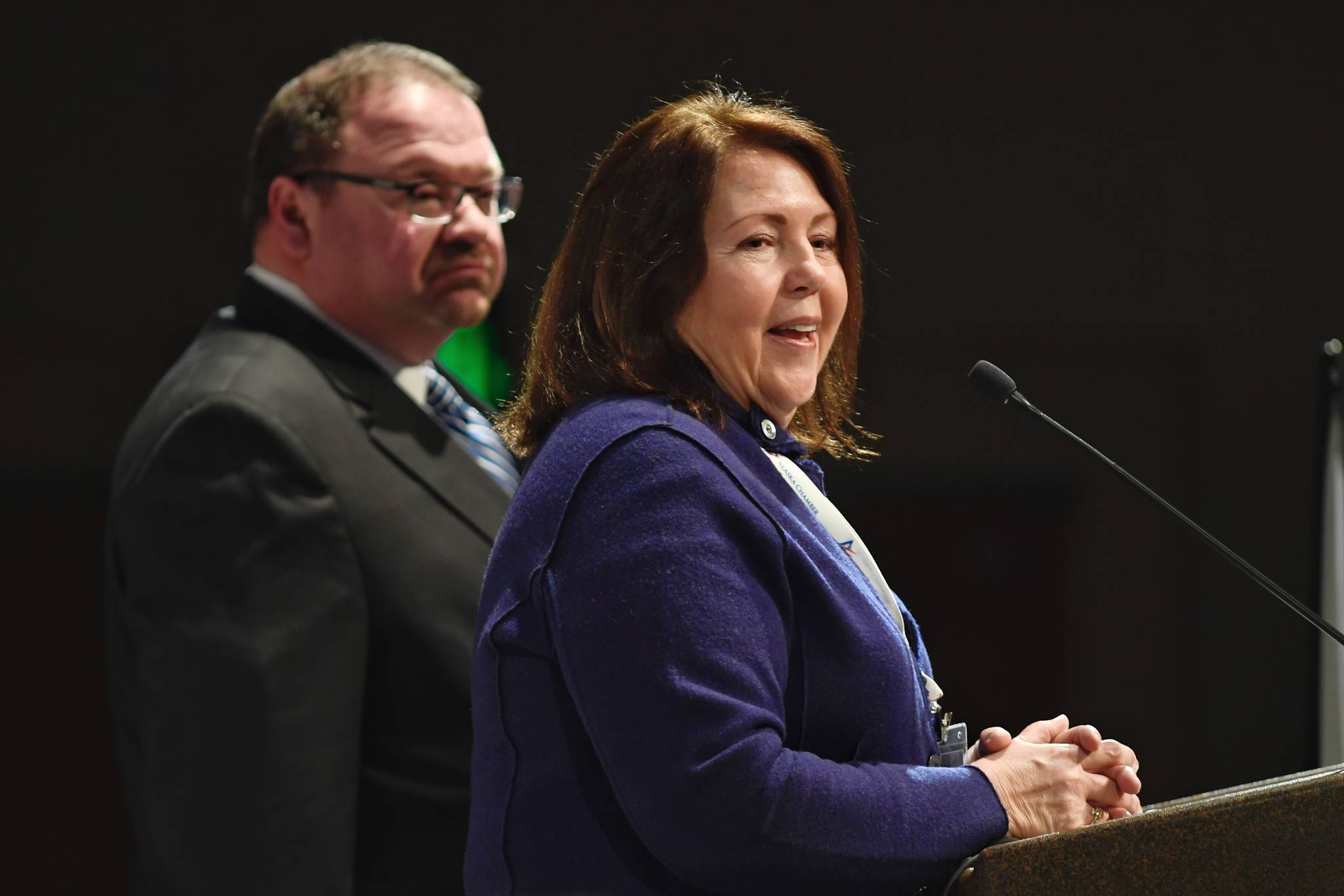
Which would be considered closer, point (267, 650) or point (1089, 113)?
point (267, 650)

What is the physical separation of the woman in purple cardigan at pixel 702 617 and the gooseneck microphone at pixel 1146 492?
23cm

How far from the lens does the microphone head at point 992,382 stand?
57.4 inches

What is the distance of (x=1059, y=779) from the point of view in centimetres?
115

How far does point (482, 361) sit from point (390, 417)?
1083 millimetres

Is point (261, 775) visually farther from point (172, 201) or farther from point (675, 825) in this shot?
point (172, 201)

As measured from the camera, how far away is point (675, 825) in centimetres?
101

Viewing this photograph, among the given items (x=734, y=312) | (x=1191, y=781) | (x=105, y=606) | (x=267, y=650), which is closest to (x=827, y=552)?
(x=734, y=312)

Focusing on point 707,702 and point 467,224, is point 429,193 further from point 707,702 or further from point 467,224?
point 707,702

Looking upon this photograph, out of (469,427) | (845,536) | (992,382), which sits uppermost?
(992,382)

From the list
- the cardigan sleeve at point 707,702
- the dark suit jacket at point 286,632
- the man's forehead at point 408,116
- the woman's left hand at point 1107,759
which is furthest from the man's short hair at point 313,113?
the woman's left hand at point 1107,759

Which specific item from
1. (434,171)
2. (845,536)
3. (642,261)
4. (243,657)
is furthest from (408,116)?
(845,536)

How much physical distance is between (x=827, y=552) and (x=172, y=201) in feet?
6.48

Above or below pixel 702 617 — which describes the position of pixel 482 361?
below

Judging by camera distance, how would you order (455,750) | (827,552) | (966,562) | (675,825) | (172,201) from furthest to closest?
(966,562)
(172,201)
(455,750)
(827,552)
(675,825)
